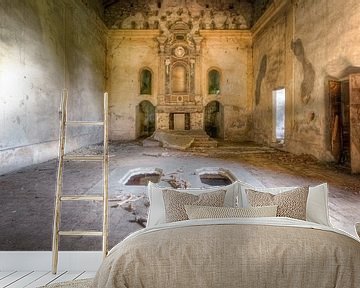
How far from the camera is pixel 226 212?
2230 mm

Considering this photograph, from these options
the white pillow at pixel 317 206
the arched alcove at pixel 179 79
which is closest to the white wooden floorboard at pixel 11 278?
the white pillow at pixel 317 206

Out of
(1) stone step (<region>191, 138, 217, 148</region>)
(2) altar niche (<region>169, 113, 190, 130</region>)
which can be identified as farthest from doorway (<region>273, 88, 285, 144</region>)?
(2) altar niche (<region>169, 113, 190, 130</region>)

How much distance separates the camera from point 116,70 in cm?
1692

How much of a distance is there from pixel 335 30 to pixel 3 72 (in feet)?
27.9

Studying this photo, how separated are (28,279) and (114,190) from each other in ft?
9.49

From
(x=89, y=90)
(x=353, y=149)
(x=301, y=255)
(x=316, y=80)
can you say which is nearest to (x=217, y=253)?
(x=301, y=255)

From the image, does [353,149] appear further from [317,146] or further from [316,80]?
[316,80]

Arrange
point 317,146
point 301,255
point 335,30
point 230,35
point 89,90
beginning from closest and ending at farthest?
1. point 301,255
2. point 335,30
3. point 317,146
4. point 89,90
5. point 230,35

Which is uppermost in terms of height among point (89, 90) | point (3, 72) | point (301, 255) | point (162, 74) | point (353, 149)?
point (162, 74)

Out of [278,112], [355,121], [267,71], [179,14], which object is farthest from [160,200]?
[179,14]

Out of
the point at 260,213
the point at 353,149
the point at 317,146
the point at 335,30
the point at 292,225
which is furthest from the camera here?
the point at 317,146

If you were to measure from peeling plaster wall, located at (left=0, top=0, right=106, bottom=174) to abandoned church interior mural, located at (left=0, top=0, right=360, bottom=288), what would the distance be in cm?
6

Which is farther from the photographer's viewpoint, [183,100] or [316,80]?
[183,100]

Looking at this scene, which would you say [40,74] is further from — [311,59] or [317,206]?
[317,206]
